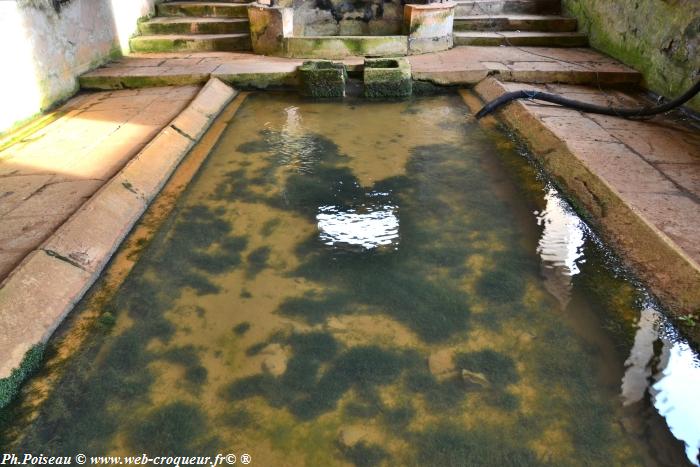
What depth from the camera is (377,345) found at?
6.99 feet

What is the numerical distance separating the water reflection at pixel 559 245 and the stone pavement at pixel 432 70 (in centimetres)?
297

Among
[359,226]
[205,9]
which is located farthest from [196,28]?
[359,226]

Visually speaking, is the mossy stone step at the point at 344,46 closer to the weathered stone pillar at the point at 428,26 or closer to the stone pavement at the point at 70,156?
the weathered stone pillar at the point at 428,26

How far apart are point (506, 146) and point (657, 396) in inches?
109

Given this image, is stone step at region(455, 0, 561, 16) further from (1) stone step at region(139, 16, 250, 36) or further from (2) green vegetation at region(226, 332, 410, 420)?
(2) green vegetation at region(226, 332, 410, 420)

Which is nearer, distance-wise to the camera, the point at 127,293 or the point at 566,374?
the point at 566,374

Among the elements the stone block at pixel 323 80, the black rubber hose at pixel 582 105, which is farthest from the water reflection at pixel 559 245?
the stone block at pixel 323 80

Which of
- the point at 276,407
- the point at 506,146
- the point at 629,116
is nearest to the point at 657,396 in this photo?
the point at 276,407

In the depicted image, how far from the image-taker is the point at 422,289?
2.48 meters

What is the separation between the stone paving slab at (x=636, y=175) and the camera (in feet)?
7.97

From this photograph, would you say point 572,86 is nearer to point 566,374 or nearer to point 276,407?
point 566,374

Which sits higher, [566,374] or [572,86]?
[572,86]

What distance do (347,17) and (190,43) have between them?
2497 millimetres

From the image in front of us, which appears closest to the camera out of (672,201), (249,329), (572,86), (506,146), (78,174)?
(249,329)
